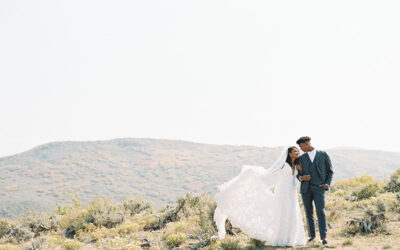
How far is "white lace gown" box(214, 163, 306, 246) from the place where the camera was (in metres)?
6.91

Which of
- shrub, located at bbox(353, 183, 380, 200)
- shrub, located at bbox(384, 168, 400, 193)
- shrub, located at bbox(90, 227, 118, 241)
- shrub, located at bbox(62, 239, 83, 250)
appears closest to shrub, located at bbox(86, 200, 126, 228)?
shrub, located at bbox(90, 227, 118, 241)

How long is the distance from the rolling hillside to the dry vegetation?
7577 centimetres

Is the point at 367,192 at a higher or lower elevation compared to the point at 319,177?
lower

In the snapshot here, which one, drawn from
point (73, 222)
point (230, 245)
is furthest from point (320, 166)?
point (73, 222)

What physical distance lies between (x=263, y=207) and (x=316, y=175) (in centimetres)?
120

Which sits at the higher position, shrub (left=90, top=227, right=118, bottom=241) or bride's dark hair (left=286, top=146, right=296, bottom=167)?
bride's dark hair (left=286, top=146, right=296, bottom=167)

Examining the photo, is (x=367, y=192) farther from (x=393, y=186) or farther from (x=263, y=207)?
(x=263, y=207)

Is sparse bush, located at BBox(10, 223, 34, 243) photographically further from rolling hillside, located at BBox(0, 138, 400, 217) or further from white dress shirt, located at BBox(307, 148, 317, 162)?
rolling hillside, located at BBox(0, 138, 400, 217)

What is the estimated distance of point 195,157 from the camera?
170 meters

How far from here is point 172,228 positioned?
374 inches

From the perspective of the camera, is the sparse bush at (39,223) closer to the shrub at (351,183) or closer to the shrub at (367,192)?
the shrub at (367,192)

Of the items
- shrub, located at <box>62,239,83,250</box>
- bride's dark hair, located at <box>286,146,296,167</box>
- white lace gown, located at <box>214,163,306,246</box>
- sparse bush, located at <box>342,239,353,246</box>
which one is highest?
bride's dark hair, located at <box>286,146,296,167</box>

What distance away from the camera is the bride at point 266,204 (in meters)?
6.91

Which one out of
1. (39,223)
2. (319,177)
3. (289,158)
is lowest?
(39,223)
